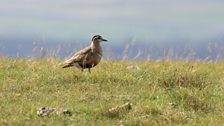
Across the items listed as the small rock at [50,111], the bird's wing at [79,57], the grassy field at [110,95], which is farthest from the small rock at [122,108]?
the bird's wing at [79,57]

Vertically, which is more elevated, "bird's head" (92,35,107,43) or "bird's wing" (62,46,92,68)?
"bird's head" (92,35,107,43)

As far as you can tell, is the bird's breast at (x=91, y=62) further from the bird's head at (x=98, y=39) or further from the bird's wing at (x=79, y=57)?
the bird's head at (x=98, y=39)

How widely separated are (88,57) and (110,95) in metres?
3.10

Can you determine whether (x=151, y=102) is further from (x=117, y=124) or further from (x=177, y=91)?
(x=117, y=124)

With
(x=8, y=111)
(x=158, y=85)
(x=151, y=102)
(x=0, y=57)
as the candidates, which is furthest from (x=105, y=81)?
(x=0, y=57)

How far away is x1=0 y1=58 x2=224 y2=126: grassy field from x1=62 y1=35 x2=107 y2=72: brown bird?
0.29 metres

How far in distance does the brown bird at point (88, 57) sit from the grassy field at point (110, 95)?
0.94 feet

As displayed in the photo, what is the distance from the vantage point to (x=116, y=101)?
13344mm

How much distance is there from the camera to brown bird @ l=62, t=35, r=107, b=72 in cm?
1675

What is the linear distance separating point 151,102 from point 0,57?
7.62 m

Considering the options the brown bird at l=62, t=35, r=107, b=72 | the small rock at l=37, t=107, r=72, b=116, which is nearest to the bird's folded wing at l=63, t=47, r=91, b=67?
the brown bird at l=62, t=35, r=107, b=72

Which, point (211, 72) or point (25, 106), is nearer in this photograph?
point (25, 106)

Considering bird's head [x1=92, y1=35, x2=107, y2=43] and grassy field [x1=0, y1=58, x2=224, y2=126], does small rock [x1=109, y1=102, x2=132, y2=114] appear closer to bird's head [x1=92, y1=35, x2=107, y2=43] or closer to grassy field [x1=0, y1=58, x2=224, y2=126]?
grassy field [x1=0, y1=58, x2=224, y2=126]

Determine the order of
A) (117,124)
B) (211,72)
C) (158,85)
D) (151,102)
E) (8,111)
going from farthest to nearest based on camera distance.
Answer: (211,72)
(158,85)
(151,102)
(8,111)
(117,124)
